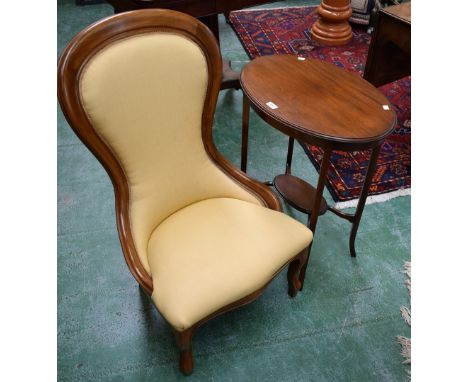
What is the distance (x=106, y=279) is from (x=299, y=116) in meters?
0.99

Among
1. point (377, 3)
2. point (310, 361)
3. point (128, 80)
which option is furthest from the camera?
point (377, 3)

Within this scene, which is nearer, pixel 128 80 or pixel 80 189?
pixel 128 80

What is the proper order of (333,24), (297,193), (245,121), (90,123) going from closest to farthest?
(90,123) < (245,121) < (297,193) < (333,24)

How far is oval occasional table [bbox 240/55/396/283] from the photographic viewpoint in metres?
1.27

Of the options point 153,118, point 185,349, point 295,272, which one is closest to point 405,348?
point 295,272

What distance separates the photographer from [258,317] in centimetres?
154

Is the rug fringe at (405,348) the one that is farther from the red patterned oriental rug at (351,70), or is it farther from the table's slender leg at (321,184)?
the red patterned oriental rug at (351,70)

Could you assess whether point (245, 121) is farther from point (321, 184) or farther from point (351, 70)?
point (351, 70)

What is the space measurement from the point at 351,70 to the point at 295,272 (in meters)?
1.96

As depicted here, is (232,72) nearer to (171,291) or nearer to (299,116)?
(299,116)

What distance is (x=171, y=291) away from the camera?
1.16 metres

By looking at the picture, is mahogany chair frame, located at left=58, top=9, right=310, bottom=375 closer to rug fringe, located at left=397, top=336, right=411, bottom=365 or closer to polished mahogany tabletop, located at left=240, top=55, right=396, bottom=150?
polished mahogany tabletop, located at left=240, top=55, right=396, bottom=150

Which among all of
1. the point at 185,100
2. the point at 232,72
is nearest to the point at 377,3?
the point at 232,72

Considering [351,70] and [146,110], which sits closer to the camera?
[146,110]
